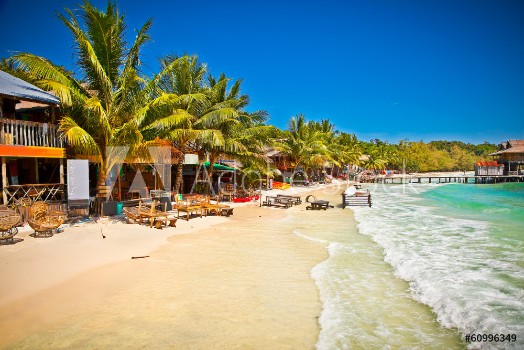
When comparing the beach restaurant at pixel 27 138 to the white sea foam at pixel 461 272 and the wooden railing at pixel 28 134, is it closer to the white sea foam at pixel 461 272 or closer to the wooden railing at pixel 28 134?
the wooden railing at pixel 28 134

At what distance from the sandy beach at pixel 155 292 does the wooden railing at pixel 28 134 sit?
3482 mm

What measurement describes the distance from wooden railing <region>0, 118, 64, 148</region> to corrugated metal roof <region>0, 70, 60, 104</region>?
2.92 feet

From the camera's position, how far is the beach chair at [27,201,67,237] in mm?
9281

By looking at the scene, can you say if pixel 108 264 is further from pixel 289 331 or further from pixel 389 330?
pixel 389 330

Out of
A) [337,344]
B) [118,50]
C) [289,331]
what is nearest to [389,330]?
[337,344]

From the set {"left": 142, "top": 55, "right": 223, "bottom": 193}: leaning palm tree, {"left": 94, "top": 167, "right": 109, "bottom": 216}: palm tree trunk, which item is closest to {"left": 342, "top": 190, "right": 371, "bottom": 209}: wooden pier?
{"left": 142, "top": 55, "right": 223, "bottom": 193}: leaning palm tree

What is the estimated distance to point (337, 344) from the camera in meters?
4.70

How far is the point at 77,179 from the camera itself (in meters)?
11.9

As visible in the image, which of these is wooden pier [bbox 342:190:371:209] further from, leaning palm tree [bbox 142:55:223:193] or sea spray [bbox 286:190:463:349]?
sea spray [bbox 286:190:463:349]

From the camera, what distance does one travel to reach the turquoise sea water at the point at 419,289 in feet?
16.7

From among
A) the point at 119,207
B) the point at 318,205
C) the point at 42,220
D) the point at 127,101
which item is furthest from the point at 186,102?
the point at 318,205

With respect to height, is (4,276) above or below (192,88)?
below

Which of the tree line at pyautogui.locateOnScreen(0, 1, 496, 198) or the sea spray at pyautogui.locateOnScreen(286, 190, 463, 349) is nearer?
the sea spray at pyautogui.locateOnScreen(286, 190, 463, 349)

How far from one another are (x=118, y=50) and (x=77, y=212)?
6.56m
